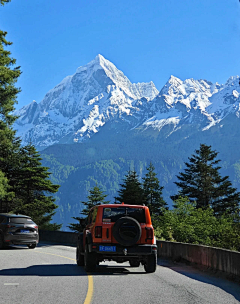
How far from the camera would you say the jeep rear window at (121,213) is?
43.7ft

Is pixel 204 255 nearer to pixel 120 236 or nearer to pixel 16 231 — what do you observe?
pixel 120 236

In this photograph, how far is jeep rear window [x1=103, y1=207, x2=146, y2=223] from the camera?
13.3m

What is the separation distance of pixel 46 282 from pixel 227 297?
4.20 meters

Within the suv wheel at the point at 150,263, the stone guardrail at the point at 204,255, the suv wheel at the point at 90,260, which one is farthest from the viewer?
the suv wheel at the point at 150,263

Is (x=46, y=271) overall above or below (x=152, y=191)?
below

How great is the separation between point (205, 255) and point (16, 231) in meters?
10.6

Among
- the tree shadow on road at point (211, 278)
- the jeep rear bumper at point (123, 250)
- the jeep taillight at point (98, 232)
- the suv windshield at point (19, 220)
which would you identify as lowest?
the tree shadow on road at point (211, 278)

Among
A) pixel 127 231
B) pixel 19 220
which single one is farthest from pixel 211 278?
pixel 19 220

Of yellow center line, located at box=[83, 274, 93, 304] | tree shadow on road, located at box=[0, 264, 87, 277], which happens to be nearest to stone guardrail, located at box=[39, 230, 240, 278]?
yellow center line, located at box=[83, 274, 93, 304]

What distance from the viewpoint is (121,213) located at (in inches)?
528

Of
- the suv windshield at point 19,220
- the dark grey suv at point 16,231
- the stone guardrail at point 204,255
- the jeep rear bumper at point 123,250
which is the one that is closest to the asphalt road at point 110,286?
the stone guardrail at point 204,255

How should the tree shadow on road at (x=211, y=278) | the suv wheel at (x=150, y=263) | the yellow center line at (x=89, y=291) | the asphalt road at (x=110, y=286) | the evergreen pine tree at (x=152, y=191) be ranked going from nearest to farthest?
1. the yellow center line at (x=89, y=291)
2. the asphalt road at (x=110, y=286)
3. the tree shadow on road at (x=211, y=278)
4. the suv wheel at (x=150, y=263)
5. the evergreen pine tree at (x=152, y=191)

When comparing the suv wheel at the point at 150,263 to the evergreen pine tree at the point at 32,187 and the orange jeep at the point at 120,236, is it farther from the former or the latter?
the evergreen pine tree at the point at 32,187

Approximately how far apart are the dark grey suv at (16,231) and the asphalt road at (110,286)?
7.56 metres
